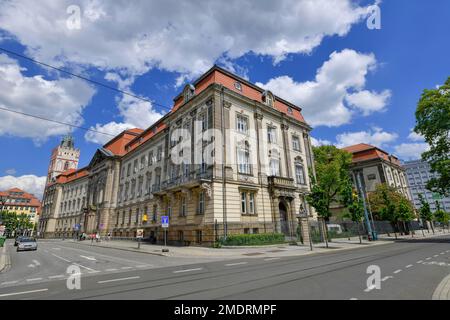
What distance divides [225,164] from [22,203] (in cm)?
13081

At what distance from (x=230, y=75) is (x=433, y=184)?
24491 millimetres

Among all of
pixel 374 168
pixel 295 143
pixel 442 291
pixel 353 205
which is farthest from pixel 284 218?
pixel 374 168

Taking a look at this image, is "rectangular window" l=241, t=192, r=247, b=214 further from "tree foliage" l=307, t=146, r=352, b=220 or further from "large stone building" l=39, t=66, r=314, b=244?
"tree foliage" l=307, t=146, r=352, b=220

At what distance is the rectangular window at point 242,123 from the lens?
26066mm

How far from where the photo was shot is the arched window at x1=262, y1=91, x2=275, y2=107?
1195 inches

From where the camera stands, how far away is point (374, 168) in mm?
49938

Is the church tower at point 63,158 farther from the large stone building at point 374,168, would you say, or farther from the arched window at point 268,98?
the large stone building at point 374,168

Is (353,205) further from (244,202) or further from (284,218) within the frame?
(244,202)

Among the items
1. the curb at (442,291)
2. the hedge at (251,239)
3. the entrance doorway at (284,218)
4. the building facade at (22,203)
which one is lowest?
the curb at (442,291)

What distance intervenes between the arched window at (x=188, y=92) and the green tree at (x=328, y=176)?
17231mm

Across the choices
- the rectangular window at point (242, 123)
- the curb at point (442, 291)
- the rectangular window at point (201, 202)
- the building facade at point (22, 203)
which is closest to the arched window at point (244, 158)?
the rectangular window at point (242, 123)

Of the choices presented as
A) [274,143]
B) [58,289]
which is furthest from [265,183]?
[58,289]

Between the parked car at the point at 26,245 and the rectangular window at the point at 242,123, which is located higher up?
the rectangular window at the point at 242,123

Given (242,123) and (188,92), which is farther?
(188,92)
